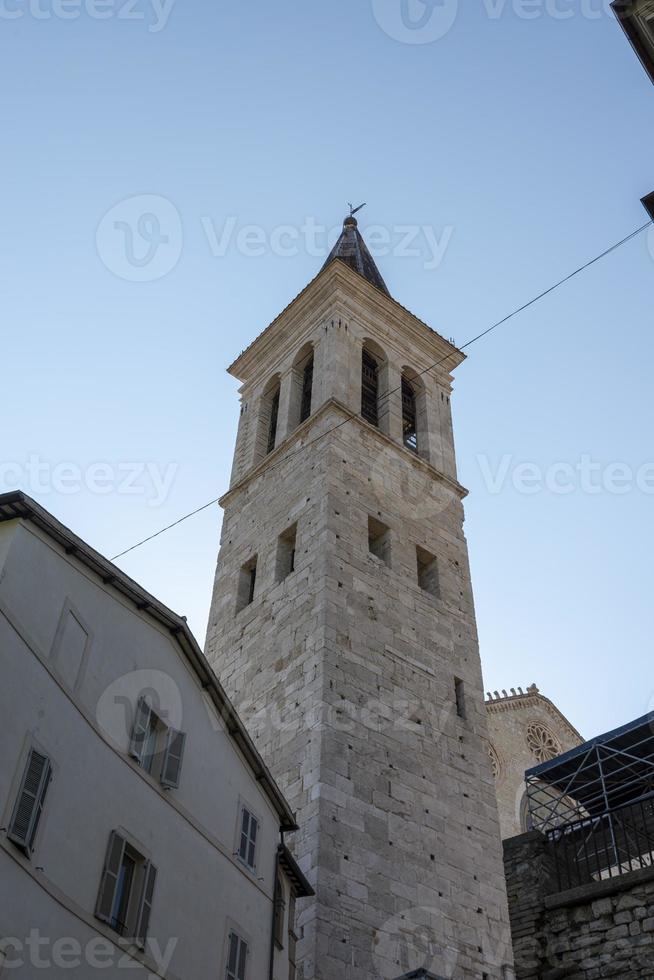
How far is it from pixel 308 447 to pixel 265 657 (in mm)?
5242

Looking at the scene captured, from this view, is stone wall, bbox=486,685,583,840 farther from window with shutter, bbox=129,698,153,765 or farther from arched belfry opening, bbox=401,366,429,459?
window with shutter, bbox=129,698,153,765

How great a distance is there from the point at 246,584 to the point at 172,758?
958cm

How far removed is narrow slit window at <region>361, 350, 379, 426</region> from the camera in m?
23.4

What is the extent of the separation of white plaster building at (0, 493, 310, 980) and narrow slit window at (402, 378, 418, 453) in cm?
1256

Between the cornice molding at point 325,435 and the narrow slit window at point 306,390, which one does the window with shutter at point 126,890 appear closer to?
the cornice molding at point 325,435

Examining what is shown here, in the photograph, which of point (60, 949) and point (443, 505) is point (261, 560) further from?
point (60, 949)

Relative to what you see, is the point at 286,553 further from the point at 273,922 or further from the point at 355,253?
the point at 355,253

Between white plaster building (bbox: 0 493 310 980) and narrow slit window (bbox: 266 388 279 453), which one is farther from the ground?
narrow slit window (bbox: 266 388 279 453)

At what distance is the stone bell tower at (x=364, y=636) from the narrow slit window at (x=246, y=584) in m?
0.03

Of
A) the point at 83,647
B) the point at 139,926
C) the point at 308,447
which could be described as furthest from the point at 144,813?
the point at 308,447

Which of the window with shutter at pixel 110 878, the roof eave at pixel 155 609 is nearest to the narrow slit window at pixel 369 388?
the roof eave at pixel 155 609

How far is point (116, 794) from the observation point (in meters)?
9.89

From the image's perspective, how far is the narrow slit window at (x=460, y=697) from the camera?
714 inches

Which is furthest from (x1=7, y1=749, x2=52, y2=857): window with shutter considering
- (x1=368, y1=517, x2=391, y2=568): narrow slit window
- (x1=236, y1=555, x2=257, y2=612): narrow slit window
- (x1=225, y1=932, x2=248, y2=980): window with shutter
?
(x1=368, y1=517, x2=391, y2=568): narrow slit window
